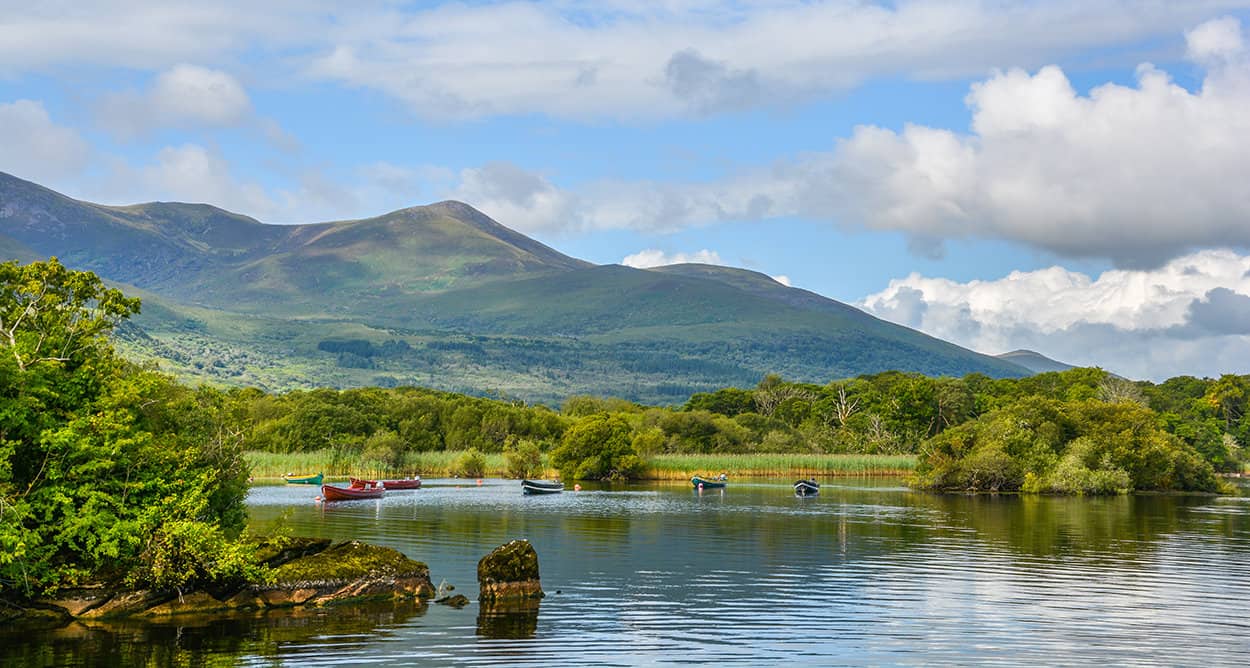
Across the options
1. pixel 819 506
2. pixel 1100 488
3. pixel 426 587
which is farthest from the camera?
pixel 1100 488

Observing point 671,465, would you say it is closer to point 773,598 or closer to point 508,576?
point 773,598

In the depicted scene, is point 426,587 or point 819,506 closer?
point 426,587

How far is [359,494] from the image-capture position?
307 feet

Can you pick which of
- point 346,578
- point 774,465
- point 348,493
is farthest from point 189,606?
point 774,465

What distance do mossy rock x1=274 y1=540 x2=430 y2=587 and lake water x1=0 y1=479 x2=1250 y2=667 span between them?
4.16ft

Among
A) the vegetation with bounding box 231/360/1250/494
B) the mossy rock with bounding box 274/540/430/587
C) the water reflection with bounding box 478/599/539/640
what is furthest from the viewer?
the vegetation with bounding box 231/360/1250/494

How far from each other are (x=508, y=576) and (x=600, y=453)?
87203mm

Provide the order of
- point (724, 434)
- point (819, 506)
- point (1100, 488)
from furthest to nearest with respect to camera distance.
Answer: point (724, 434) < point (1100, 488) < point (819, 506)

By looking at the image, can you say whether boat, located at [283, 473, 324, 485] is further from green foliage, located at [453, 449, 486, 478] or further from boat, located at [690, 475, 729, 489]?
boat, located at [690, 475, 729, 489]

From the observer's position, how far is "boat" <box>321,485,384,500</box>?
294 feet

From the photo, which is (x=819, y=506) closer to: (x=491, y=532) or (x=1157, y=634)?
(x=491, y=532)

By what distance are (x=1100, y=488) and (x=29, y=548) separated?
96032 mm

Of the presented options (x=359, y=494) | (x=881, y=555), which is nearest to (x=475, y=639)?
(x=881, y=555)

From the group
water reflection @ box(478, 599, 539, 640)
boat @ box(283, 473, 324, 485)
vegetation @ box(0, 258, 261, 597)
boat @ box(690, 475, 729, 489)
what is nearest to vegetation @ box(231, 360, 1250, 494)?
boat @ box(283, 473, 324, 485)
